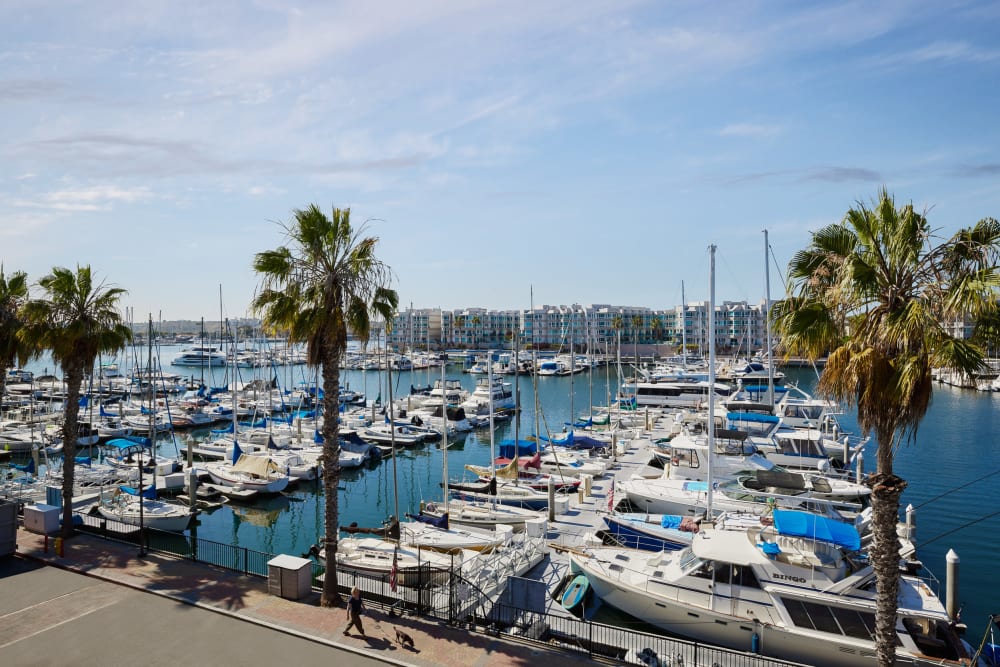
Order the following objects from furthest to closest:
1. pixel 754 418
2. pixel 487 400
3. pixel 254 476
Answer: pixel 487 400 → pixel 754 418 → pixel 254 476

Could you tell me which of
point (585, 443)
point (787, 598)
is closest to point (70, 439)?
point (787, 598)

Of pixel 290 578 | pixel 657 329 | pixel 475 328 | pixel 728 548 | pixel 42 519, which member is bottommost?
pixel 290 578

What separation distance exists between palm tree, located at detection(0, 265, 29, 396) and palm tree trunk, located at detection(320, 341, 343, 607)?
46.4 feet

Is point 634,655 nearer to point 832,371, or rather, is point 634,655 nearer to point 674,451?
point 832,371

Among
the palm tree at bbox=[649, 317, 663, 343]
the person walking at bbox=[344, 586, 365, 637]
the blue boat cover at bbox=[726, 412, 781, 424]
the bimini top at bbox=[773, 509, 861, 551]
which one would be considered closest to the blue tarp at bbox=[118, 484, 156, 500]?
the person walking at bbox=[344, 586, 365, 637]

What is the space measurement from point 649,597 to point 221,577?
12.8m

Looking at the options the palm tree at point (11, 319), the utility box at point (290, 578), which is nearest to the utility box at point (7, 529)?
the palm tree at point (11, 319)

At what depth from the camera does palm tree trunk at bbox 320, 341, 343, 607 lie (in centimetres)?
1628

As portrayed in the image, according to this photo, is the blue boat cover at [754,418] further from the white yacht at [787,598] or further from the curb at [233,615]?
the curb at [233,615]

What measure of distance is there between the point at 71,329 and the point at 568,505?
2267 centimetres

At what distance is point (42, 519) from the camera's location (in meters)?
21.8

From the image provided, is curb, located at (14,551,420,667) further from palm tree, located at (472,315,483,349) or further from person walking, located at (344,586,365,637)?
palm tree, located at (472,315,483,349)

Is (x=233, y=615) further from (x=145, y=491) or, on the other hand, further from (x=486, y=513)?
(x=145, y=491)

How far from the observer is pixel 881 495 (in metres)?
10.3
